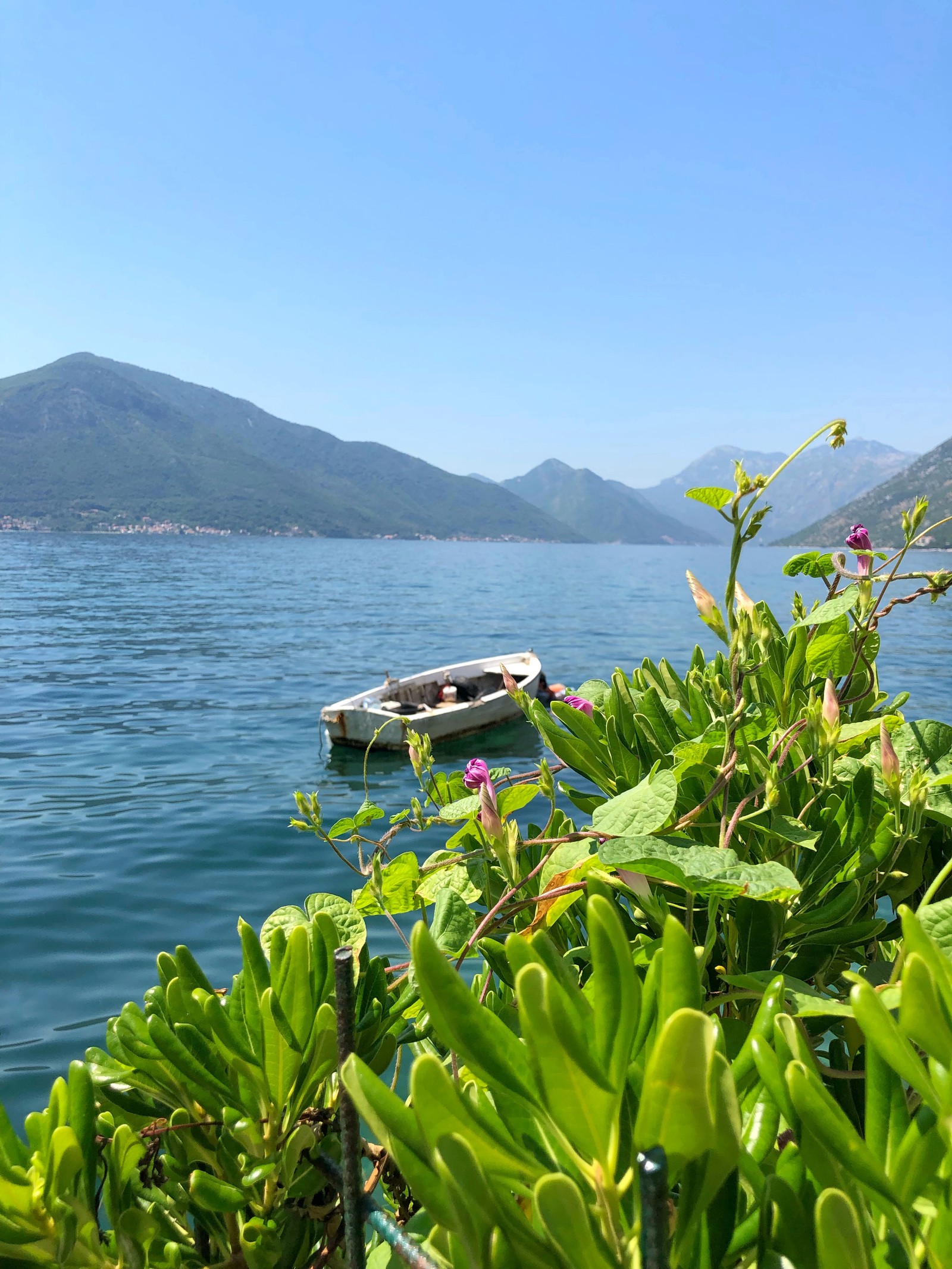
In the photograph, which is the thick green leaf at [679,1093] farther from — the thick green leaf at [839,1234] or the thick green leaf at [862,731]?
the thick green leaf at [862,731]

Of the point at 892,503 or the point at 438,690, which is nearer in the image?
the point at 438,690

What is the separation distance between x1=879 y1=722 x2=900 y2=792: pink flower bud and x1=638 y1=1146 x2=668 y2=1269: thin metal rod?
755mm

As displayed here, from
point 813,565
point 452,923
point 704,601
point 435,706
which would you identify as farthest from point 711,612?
point 435,706

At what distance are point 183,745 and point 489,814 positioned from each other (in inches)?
533

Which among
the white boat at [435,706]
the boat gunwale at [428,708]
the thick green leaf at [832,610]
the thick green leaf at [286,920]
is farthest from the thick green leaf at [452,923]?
the white boat at [435,706]

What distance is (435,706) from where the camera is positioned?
1547 centimetres

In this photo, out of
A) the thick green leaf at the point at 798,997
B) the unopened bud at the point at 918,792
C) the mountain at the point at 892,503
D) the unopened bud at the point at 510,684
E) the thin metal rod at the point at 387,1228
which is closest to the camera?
the thin metal rod at the point at 387,1228

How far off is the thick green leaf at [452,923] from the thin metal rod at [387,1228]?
1.05ft

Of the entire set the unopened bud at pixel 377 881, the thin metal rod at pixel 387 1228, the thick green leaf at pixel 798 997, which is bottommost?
the thin metal rod at pixel 387 1228

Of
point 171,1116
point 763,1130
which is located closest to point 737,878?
point 763,1130

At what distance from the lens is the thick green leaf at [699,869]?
0.90 meters

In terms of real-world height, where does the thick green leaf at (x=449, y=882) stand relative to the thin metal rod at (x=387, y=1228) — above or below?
above

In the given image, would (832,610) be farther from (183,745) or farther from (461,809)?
(183,745)

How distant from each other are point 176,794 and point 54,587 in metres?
37.7
